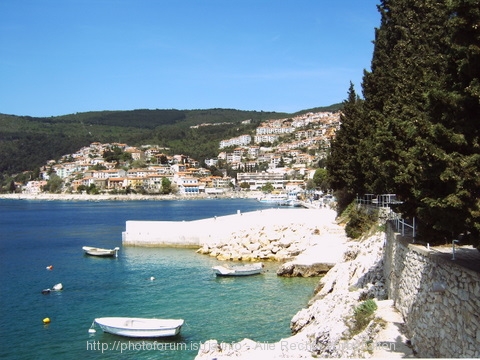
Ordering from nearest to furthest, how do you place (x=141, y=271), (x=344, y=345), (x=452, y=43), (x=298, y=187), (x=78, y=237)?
(x=452, y=43)
(x=344, y=345)
(x=141, y=271)
(x=78, y=237)
(x=298, y=187)

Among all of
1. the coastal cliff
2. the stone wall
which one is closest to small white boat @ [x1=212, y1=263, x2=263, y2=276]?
the coastal cliff

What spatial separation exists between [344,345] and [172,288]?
13.5 meters

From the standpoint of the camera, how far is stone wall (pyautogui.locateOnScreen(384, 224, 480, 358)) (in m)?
7.30

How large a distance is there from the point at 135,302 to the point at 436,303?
570 inches

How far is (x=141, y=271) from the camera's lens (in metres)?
27.7

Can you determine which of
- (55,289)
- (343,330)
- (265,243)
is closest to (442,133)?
(343,330)

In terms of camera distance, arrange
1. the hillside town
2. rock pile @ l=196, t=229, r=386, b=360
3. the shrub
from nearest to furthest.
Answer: rock pile @ l=196, t=229, r=386, b=360, the shrub, the hillside town

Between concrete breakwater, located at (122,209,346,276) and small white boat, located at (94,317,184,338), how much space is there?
31.4ft

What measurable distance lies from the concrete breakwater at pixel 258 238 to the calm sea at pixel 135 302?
1.39 m

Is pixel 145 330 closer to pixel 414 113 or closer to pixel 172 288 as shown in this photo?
pixel 172 288

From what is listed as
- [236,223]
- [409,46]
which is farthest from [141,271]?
[409,46]

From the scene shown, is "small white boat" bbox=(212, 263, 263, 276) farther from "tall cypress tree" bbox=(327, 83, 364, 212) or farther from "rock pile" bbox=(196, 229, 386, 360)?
"tall cypress tree" bbox=(327, 83, 364, 212)

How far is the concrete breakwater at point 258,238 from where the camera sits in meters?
25.5

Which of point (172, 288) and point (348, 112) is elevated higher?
point (348, 112)
